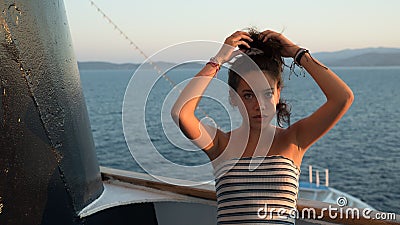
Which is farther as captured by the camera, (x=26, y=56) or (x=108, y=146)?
(x=108, y=146)

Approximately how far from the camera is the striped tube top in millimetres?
1791

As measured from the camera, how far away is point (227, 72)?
1918mm

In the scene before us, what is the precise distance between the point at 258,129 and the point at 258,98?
0.42 ft

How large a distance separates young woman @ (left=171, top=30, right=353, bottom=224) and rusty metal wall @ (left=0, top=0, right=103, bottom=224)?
1.91 feet

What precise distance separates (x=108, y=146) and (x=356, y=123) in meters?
23.4

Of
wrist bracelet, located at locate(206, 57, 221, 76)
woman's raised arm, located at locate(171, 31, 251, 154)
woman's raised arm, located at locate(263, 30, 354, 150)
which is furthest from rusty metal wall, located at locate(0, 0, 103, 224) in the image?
woman's raised arm, located at locate(263, 30, 354, 150)

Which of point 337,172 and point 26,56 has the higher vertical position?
point 26,56

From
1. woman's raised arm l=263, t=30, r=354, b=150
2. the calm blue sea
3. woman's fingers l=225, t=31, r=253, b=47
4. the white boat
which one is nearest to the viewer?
woman's raised arm l=263, t=30, r=354, b=150

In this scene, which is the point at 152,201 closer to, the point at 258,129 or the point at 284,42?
the point at 258,129

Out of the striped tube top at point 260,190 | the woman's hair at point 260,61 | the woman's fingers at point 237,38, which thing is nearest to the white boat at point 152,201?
the striped tube top at point 260,190

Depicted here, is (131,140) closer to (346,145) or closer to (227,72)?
(227,72)

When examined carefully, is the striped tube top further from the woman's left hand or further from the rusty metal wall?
the rusty metal wall

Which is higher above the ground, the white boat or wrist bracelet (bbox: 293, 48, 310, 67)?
wrist bracelet (bbox: 293, 48, 310, 67)

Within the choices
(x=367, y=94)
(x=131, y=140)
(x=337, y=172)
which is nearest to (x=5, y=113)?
(x=131, y=140)
